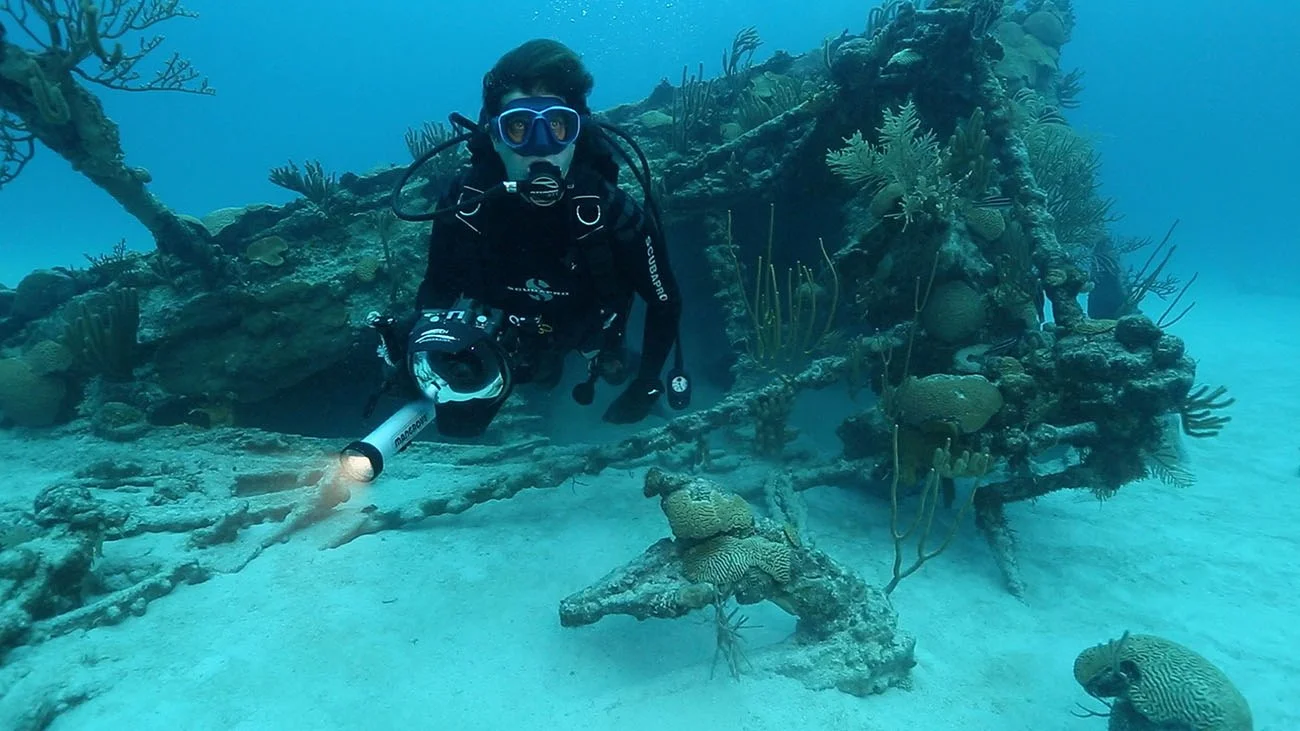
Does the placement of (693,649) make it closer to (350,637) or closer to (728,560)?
(728,560)

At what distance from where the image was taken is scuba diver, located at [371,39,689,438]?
3.24m

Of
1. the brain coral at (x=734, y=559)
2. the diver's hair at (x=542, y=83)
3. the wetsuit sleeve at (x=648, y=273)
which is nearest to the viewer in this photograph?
the brain coral at (x=734, y=559)

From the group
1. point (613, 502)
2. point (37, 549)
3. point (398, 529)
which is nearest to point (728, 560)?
point (613, 502)

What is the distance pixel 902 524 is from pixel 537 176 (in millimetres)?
3952

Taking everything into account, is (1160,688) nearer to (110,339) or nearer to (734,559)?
(734,559)

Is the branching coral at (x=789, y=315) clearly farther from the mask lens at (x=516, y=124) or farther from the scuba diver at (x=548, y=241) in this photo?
the mask lens at (x=516, y=124)

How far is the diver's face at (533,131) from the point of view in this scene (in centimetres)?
319

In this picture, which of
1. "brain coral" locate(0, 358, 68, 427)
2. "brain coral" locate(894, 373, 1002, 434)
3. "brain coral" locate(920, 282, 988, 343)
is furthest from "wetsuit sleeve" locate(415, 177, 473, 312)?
"brain coral" locate(0, 358, 68, 427)

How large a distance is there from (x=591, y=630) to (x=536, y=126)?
280cm

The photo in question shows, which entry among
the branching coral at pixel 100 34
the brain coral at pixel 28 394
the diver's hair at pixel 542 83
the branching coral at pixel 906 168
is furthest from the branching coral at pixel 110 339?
the branching coral at pixel 906 168

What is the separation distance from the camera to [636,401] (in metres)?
3.75

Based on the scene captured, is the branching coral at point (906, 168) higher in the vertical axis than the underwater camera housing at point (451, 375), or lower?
higher

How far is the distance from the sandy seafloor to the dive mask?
2637mm

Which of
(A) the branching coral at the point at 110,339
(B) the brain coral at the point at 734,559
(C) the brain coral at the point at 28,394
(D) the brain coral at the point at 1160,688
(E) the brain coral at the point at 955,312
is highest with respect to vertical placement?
(A) the branching coral at the point at 110,339
